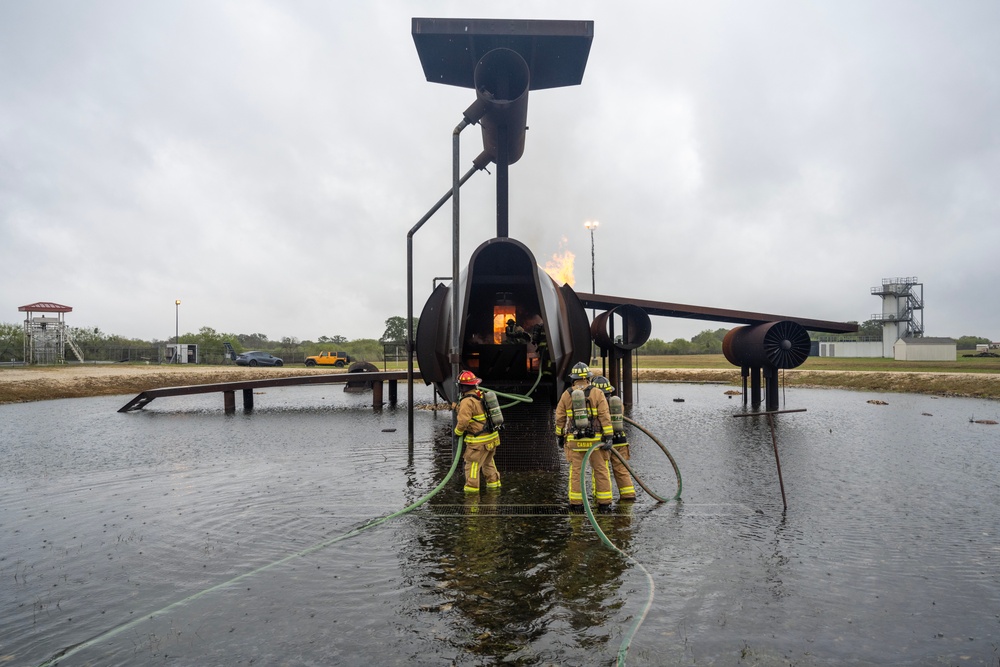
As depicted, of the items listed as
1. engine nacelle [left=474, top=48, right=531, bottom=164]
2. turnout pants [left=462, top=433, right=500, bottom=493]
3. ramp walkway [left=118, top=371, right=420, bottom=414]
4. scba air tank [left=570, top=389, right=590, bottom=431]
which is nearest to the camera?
scba air tank [left=570, top=389, right=590, bottom=431]

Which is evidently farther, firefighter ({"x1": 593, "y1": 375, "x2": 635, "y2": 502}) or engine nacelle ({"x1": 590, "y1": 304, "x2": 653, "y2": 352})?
engine nacelle ({"x1": 590, "y1": 304, "x2": 653, "y2": 352})

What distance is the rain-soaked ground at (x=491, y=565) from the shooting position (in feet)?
13.8

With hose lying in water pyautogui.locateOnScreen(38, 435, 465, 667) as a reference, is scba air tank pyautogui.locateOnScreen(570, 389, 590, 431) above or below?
above

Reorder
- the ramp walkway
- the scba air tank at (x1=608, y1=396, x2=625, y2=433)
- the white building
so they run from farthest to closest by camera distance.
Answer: the white building, the ramp walkway, the scba air tank at (x1=608, y1=396, x2=625, y2=433)

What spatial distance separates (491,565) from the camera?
5664 mm

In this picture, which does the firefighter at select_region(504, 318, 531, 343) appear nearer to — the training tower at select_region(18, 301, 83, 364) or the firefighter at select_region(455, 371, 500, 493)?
the firefighter at select_region(455, 371, 500, 493)

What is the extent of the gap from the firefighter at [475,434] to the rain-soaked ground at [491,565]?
51cm

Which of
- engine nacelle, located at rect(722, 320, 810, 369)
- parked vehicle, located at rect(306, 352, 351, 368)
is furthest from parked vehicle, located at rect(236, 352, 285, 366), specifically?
engine nacelle, located at rect(722, 320, 810, 369)

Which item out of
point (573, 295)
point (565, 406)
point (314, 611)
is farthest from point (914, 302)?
point (314, 611)

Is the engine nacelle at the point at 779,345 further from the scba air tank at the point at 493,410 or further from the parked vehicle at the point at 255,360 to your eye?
the parked vehicle at the point at 255,360

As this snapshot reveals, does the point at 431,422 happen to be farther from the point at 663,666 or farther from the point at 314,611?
the point at 663,666

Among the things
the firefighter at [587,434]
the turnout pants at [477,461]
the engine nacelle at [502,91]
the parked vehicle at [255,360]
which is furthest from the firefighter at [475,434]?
the parked vehicle at [255,360]

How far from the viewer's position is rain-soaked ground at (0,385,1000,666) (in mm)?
4211

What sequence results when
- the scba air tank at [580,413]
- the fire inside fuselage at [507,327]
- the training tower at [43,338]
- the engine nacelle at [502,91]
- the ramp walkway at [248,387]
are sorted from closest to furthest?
the scba air tank at [580,413], the fire inside fuselage at [507,327], the engine nacelle at [502,91], the ramp walkway at [248,387], the training tower at [43,338]
